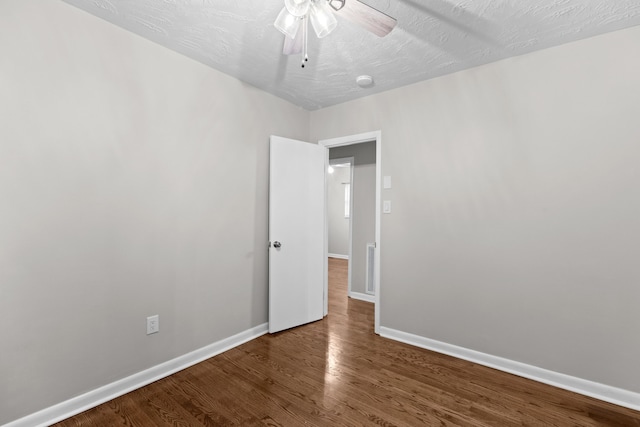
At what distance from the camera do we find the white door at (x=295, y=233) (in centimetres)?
298

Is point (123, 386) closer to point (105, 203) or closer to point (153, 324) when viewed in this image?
point (153, 324)

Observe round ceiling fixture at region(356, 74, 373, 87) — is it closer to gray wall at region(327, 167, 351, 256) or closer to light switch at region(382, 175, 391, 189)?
light switch at region(382, 175, 391, 189)

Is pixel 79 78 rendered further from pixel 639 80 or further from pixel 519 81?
pixel 639 80

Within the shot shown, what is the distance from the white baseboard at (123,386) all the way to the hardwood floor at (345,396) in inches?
2.2

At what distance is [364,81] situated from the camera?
267 cm

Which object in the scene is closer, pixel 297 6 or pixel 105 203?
pixel 297 6

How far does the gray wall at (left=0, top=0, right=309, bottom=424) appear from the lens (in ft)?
5.24

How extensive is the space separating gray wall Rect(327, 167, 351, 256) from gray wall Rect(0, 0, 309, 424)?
515cm

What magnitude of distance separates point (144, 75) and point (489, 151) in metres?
2.79

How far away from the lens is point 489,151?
2.41 m

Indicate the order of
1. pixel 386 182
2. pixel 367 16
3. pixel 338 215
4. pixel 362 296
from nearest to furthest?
pixel 367 16
pixel 386 182
pixel 362 296
pixel 338 215

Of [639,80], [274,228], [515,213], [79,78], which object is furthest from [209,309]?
[639,80]

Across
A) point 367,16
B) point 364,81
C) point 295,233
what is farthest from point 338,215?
point 367,16

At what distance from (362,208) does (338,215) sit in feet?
11.8
